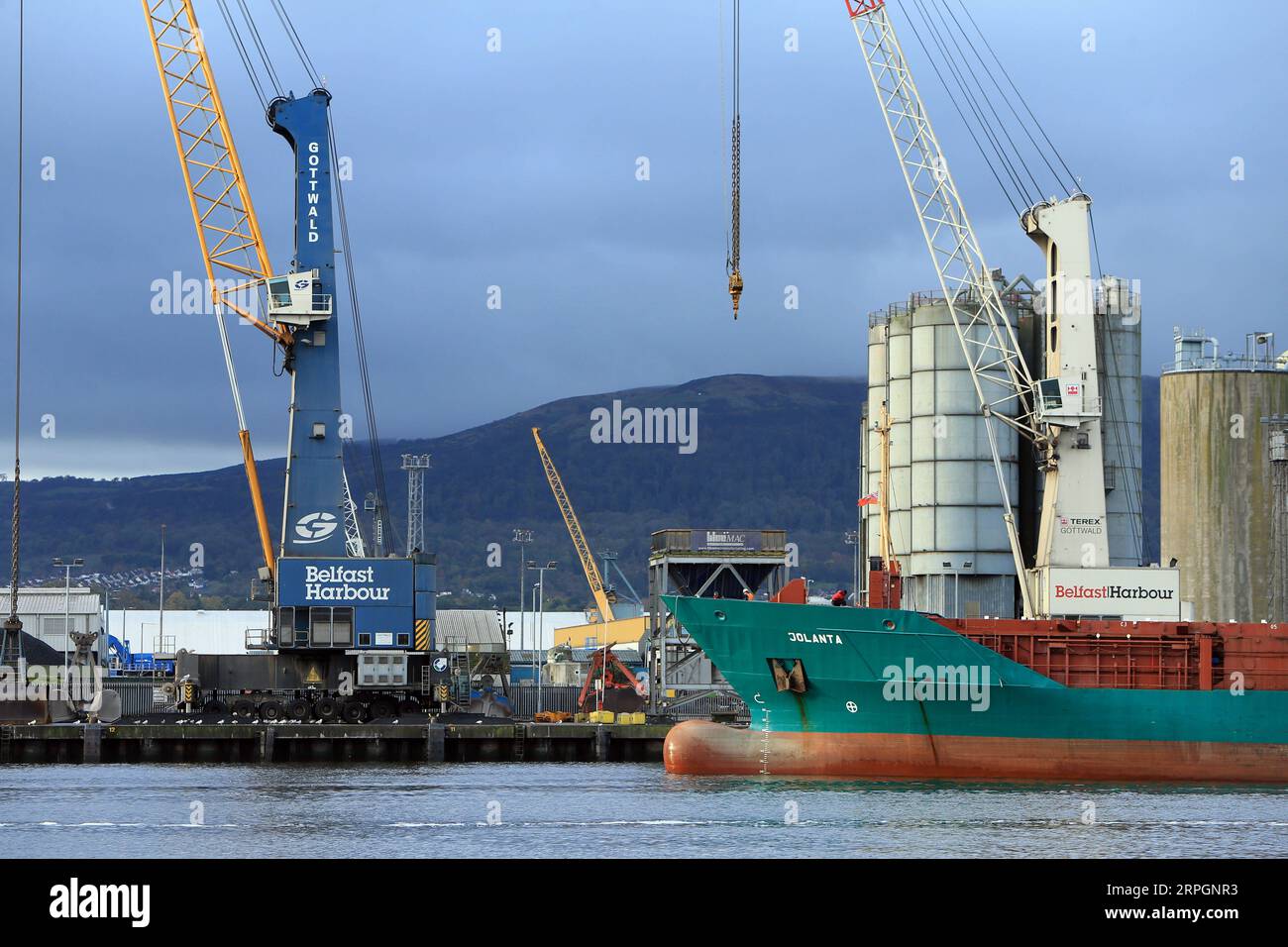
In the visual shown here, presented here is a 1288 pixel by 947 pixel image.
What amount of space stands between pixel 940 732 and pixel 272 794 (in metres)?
21.0

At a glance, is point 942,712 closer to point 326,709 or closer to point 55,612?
point 326,709

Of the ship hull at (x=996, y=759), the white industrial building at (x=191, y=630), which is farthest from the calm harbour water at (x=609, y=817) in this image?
the white industrial building at (x=191, y=630)

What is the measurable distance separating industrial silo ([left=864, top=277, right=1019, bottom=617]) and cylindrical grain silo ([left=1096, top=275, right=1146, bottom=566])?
5582 mm

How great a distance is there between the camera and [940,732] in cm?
5569

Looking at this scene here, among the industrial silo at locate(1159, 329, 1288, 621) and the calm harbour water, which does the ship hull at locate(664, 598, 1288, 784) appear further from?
the industrial silo at locate(1159, 329, 1288, 621)

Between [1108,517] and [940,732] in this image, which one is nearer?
[940,732]

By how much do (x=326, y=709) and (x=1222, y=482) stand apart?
139 feet

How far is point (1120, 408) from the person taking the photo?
80.2 m

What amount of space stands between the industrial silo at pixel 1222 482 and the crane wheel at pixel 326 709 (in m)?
38.5

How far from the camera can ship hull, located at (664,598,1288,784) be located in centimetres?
5547

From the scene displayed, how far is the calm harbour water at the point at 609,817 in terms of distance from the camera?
37.1 meters

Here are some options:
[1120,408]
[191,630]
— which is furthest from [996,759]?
[191,630]
